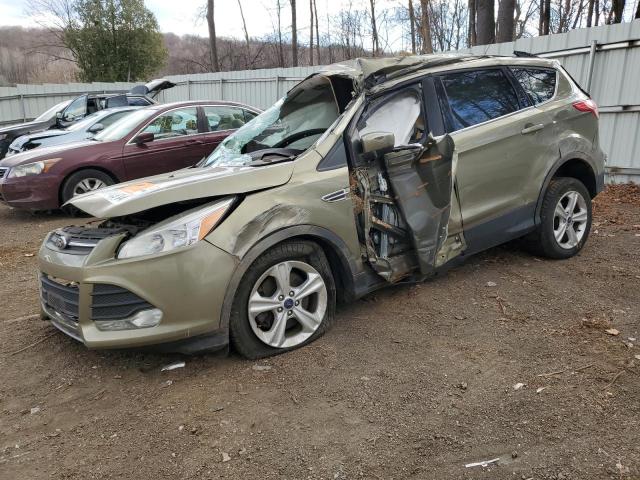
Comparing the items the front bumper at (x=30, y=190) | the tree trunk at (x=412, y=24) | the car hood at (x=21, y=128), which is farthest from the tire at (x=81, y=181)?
the tree trunk at (x=412, y=24)

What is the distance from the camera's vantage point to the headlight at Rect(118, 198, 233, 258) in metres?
2.90

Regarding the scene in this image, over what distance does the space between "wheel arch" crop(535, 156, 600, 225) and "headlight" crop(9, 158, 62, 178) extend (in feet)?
20.5

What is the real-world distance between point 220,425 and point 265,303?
0.77 m

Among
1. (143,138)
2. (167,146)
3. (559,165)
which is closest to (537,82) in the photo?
(559,165)

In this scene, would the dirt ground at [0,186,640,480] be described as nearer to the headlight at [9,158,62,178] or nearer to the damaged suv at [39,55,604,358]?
the damaged suv at [39,55,604,358]

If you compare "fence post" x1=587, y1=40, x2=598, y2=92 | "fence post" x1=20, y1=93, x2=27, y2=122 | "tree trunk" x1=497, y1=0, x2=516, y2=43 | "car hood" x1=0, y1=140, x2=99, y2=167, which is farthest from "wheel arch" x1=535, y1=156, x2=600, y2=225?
"fence post" x1=20, y1=93, x2=27, y2=122

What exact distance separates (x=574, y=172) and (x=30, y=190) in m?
6.74

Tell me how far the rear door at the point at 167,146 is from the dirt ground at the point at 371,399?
3.74m

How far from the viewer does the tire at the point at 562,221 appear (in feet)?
15.0

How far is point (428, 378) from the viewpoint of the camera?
3.04 m

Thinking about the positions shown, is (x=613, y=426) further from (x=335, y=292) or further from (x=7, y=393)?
(x=7, y=393)

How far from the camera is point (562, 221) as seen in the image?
4.77m

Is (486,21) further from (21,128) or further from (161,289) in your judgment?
(161,289)

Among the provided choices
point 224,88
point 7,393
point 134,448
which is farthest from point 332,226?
point 224,88
